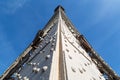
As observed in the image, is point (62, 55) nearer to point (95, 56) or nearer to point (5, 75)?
point (5, 75)

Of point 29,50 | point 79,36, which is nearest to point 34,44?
point 29,50

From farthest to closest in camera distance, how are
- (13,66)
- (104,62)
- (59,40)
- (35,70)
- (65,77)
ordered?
(104,62)
(13,66)
(59,40)
(35,70)
(65,77)

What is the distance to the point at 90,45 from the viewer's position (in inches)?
382

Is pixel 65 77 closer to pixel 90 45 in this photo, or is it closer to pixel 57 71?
pixel 57 71

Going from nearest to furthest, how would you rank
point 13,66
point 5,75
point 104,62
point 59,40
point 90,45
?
point 59,40 < point 5,75 < point 13,66 < point 104,62 < point 90,45

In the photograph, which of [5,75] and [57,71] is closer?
[57,71]

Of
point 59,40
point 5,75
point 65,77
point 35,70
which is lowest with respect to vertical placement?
point 65,77

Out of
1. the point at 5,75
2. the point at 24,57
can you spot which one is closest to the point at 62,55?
the point at 5,75

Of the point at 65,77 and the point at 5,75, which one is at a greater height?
the point at 5,75

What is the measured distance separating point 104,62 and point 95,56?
34 cm

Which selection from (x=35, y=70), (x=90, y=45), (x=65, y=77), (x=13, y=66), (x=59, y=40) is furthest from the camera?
(x=90, y=45)

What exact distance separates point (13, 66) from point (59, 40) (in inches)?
118

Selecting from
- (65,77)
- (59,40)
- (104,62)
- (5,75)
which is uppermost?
(104,62)

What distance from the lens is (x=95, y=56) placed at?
900 cm
